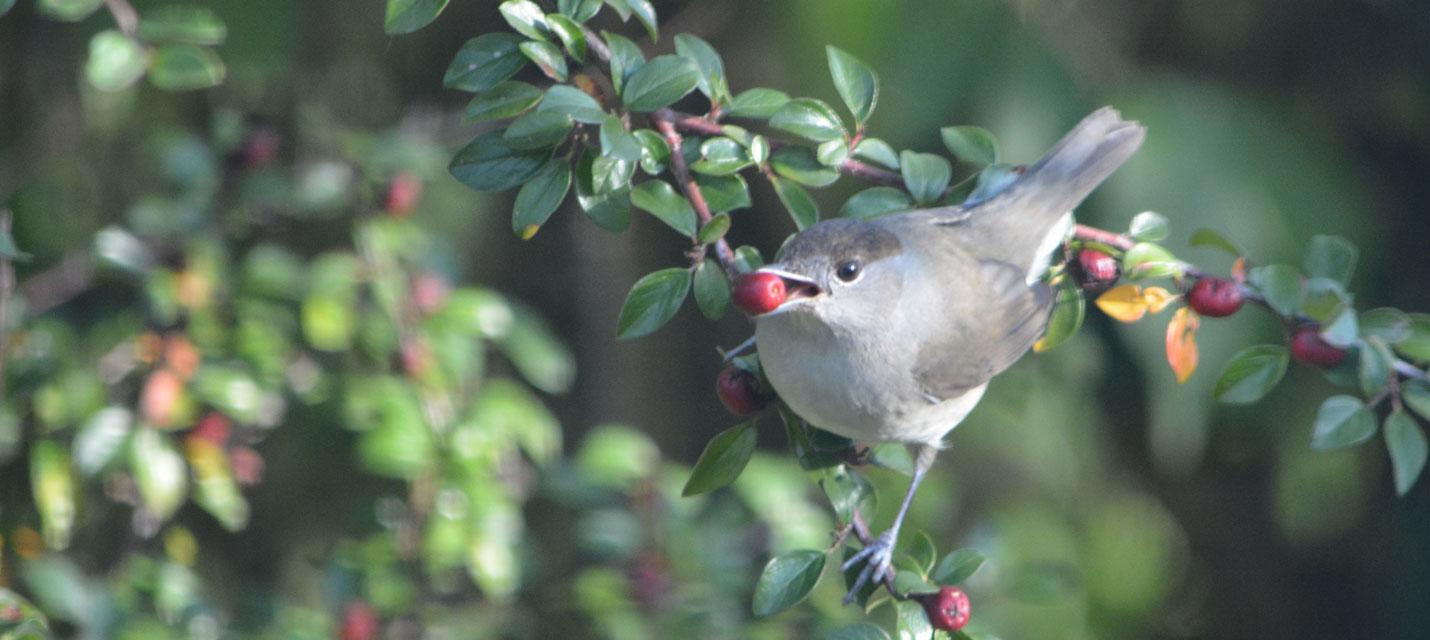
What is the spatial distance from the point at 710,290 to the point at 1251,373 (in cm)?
67

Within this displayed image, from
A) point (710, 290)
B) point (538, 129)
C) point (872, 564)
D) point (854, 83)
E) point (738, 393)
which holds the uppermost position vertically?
point (538, 129)

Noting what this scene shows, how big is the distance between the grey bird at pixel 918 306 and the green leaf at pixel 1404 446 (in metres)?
0.50

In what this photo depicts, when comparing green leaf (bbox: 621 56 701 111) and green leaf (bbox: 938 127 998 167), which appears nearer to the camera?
green leaf (bbox: 621 56 701 111)

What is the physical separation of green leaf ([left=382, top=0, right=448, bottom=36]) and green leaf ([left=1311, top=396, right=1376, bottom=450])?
3.56 ft

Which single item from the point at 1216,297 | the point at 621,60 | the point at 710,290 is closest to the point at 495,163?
the point at 621,60

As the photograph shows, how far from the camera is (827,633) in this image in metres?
1.49

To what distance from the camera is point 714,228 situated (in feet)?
4.88

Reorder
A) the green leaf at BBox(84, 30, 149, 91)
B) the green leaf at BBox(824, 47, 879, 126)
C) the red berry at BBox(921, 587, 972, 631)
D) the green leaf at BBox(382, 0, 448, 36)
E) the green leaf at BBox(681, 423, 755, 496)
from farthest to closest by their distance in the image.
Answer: the green leaf at BBox(84, 30, 149, 91), the green leaf at BBox(824, 47, 879, 126), the green leaf at BBox(681, 423, 755, 496), the red berry at BBox(921, 587, 972, 631), the green leaf at BBox(382, 0, 448, 36)

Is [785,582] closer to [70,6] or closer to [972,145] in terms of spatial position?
[972,145]

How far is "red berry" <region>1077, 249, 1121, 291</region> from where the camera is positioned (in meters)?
1.74

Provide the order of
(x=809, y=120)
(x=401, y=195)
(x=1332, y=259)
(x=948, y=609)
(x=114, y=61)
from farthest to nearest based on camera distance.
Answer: (x=401, y=195) → (x=114, y=61) → (x=1332, y=259) → (x=809, y=120) → (x=948, y=609)

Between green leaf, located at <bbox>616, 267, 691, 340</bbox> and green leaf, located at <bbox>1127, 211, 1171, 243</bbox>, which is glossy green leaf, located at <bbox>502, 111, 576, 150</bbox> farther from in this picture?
green leaf, located at <bbox>1127, 211, 1171, 243</bbox>

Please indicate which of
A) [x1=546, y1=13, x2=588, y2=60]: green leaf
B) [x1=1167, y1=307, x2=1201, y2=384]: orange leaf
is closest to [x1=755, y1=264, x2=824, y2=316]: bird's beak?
[x1=546, y1=13, x2=588, y2=60]: green leaf

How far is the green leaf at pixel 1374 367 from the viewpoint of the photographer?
1587 mm
